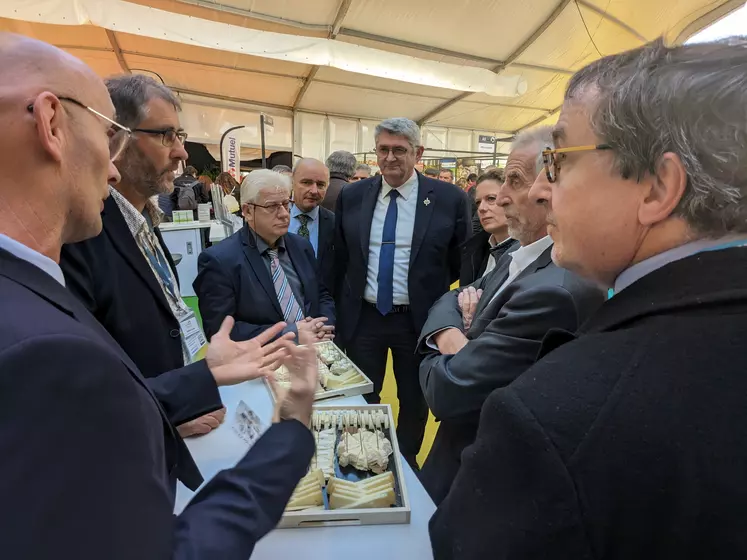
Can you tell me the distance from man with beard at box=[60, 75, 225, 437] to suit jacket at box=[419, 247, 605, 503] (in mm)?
812

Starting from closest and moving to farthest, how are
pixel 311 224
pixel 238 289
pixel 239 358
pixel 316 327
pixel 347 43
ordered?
1. pixel 239 358
2. pixel 316 327
3. pixel 238 289
4. pixel 311 224
5. pixel 347 43

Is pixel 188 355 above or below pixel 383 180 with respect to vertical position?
below

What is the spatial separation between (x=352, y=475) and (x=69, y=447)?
0.98 m

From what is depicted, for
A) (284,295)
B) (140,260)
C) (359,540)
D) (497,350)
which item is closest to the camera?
(359,540)

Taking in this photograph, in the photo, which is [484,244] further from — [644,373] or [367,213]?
[644,373]

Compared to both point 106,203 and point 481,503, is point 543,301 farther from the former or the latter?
point 106,203

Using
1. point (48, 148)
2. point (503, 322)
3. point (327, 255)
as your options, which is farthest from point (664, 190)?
point (327, 255)

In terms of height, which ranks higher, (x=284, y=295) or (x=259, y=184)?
(x=259, y=184)

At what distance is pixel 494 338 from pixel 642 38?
7.58 metres

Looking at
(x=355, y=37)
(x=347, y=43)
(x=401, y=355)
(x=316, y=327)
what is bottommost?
(x=401, y=355)

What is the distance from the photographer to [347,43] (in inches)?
250

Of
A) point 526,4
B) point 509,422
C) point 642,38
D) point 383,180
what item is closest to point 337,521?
point 509,422

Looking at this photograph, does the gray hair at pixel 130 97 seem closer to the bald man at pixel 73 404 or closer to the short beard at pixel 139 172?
the short beard at pixel 139 172

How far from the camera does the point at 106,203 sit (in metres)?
1.31
